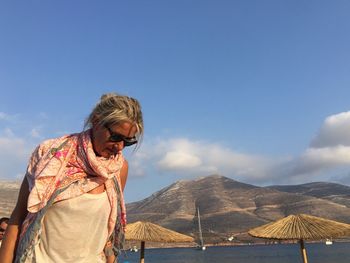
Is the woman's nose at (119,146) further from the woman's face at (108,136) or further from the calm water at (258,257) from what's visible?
the calm water at (258,257)

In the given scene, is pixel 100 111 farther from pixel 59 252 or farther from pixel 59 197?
pixel 59 252

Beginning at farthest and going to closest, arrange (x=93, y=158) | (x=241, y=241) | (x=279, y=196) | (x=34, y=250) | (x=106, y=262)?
(x=279, y=196), (x=241, y=241), (x=106, y=262), (x=93, y=158), (x=34, y=250)

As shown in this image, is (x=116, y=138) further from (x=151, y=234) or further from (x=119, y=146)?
(x=151, y=234)

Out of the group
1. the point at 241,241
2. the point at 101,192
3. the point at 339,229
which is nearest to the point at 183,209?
the point at 241,241

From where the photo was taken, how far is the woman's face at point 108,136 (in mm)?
1687

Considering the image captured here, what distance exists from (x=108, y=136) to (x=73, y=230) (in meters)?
0.39

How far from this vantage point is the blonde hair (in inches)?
65.9

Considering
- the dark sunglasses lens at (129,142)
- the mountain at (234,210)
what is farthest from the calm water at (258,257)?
the dark sunglasses lens at (129,142)

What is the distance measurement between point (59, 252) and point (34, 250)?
9 cm

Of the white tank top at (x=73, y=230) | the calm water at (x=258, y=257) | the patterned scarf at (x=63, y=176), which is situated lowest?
the white tank top at (x=73, y=230)

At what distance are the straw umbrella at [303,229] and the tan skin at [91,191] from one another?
11949mm

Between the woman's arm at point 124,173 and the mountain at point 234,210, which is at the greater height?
the mountain at point 234,210

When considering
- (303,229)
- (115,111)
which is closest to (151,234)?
(303,229)

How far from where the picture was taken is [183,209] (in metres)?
184
